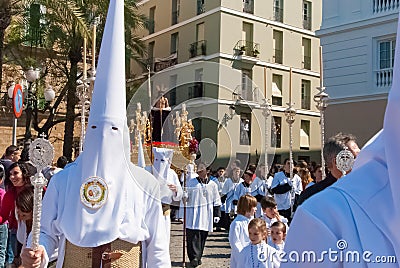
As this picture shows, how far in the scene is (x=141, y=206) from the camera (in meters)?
3.38

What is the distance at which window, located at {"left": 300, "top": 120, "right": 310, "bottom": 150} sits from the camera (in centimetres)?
2831

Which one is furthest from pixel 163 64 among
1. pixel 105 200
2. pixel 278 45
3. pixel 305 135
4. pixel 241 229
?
pixel 278 45

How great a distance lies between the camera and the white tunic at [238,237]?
5.76 metres

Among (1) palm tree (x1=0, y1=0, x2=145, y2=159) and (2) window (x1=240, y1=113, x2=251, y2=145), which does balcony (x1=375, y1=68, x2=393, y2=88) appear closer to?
(1) palm tree (x1=0, y1=0, x2=145, y2=159)

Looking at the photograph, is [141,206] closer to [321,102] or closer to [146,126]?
[146,126]

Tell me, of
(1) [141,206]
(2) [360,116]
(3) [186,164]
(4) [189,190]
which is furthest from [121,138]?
(2) [360,116]

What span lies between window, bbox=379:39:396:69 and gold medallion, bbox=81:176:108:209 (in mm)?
14166

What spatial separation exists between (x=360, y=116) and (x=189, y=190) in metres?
11.2

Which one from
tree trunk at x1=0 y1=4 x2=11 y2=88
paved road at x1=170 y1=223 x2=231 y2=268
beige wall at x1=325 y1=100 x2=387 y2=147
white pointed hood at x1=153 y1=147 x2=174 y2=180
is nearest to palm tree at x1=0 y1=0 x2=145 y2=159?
tree trunk at x1=0 y1=4 x2=11 y2=88

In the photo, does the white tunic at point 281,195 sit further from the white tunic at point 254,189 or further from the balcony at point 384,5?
the balcony at point 384,5

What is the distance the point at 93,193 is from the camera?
10.3 ft

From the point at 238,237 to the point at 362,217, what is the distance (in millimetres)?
4747

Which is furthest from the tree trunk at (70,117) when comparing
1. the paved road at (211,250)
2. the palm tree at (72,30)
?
the paved road at (211,250)

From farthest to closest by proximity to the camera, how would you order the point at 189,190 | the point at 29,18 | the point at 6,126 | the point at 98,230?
the point at 6,126 < the point at 29,18 < the point at 189,190 < the point at 98,230
